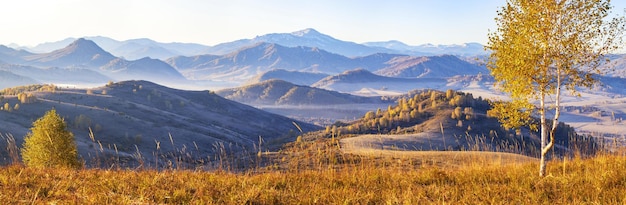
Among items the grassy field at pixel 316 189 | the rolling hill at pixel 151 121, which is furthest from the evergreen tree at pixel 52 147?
the grassy field at pixel 316 189

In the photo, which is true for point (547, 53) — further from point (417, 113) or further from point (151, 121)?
point (151, 121)

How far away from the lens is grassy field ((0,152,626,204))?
635cm

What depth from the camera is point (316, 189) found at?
23.7 feet

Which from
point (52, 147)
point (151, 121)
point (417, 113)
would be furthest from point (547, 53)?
point (151, 121)

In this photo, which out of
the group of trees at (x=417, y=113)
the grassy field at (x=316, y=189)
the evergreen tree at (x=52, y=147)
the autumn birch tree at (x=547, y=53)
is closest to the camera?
the grassy field at (x=316, y=189)

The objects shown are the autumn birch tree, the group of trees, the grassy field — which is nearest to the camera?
the grassy field

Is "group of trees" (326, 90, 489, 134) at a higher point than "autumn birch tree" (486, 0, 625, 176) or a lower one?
lower

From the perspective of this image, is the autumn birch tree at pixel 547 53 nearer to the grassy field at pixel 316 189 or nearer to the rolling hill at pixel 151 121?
the grassy field at pixel 316 189

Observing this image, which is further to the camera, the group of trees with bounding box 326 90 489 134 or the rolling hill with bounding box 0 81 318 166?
the group of trees with bounding box 326 90 489 134

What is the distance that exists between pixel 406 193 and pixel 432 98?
93.0m

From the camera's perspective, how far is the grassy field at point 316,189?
6.35 meters

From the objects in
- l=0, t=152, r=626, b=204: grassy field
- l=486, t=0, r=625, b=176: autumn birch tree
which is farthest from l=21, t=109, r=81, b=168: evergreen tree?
l=486, t=0, r=625, b=176: autumn birch tree

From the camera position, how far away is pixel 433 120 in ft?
260

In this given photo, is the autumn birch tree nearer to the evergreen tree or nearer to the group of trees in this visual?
the evergreen tree
